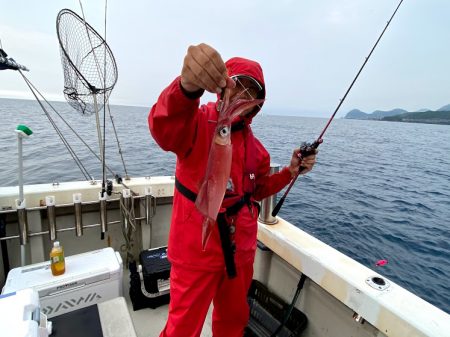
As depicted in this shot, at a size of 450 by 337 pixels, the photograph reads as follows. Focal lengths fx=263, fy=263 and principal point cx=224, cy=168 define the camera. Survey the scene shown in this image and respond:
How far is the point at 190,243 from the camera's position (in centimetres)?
162

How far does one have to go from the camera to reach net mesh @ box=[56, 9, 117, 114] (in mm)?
2777

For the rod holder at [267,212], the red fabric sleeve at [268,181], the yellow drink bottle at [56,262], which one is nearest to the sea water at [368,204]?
the yellow drink bottle at [56,262]

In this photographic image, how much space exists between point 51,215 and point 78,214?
9.9 inches

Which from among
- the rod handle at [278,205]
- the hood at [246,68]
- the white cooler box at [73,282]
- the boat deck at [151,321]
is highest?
the hood at [246,68]

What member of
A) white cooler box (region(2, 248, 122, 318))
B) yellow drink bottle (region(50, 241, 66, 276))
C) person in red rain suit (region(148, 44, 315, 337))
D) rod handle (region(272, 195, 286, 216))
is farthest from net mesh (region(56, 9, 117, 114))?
rod handle (region(272, 195, 286, 216))

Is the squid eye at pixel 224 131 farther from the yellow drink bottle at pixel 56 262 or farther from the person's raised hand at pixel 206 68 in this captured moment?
the yellow drink bottle at pixel 56 262

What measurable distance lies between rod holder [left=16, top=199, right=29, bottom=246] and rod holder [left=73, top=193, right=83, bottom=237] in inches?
17.5

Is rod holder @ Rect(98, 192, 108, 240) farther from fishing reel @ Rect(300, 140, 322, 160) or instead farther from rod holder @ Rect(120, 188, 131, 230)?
fishing reel @ Rect(300, 140, 322, 160)

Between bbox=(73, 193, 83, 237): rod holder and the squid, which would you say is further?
bbox=(73, 193, 83, 237): rod holder

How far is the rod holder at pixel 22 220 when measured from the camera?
2596 mm

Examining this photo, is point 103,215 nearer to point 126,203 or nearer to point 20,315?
point 126,203

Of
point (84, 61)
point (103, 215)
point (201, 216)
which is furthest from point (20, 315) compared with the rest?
point (84, 61)

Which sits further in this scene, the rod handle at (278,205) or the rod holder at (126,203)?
the rod holder at (126,203)

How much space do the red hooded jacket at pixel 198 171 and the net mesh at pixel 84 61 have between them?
2.01 meters
